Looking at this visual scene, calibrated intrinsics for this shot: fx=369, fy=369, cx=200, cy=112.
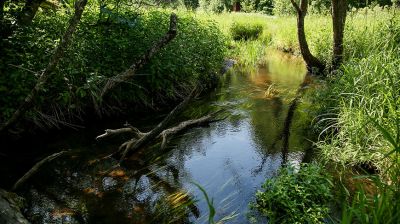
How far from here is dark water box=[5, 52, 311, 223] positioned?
396cm

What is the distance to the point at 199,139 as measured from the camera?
6.10 m

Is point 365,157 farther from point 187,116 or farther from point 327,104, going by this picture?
point 187,116

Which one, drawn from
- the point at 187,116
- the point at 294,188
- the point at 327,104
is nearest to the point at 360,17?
the point at 327,104

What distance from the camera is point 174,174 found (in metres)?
4.88

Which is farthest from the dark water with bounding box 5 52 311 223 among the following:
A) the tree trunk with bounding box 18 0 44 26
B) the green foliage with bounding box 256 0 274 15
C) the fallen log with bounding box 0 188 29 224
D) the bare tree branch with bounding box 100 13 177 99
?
the green foliage with bounding box 256 0 274 15

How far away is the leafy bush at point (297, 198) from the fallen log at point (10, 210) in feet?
7.46

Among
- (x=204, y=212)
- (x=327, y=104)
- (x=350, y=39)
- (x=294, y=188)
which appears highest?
(x=350, y=39)

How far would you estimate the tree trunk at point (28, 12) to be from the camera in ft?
18.0

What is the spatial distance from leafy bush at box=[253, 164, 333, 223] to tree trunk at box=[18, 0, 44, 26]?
14.0 ft

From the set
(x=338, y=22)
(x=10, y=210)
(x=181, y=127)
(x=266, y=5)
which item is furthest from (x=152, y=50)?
(x=266, y=5)

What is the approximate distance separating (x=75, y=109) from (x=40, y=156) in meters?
1.21

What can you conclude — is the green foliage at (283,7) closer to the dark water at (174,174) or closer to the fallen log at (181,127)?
the dark water at (174,174)

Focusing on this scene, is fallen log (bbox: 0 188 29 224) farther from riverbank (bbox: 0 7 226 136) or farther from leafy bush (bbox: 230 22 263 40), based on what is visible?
leafy bush (bbox: 230 22 263 40)

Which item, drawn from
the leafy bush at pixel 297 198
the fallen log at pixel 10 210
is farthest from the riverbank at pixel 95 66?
the leafy bush at pixel 297 198
